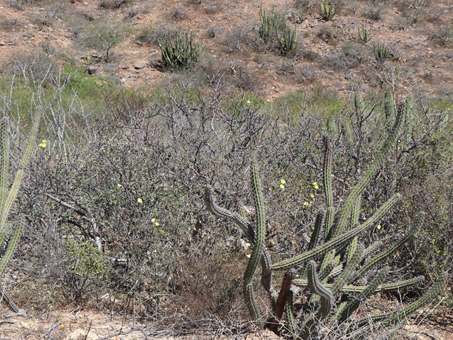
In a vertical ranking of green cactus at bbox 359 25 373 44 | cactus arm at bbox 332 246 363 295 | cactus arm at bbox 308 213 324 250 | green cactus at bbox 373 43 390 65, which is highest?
cactus arm at bbox 308 213 324 250

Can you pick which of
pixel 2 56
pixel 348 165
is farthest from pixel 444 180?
pixel 2 56

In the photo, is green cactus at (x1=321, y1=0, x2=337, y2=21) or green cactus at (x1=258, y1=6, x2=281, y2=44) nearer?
green cactus at (x1=258, y1=6, x2=281, y2=44)

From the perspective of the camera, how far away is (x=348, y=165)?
19.1 ft

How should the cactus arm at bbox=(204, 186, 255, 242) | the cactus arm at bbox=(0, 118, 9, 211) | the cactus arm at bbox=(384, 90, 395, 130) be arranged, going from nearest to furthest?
the cactus arm at bbox=(204, 186, 255, 242)
the cactus arm at bbox=(0, 118, 9, 211)
the cactus arm at bbox=(384, 90, 395, 130)

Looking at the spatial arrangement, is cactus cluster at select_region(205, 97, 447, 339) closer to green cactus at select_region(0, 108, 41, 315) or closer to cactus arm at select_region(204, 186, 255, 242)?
cactus arm at select_region(204, 186, 255, 242)

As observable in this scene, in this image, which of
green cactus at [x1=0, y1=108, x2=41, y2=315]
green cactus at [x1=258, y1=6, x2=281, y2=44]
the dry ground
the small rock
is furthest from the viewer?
green cactus at [x1=258, y1=6, x2=281, y2=44]

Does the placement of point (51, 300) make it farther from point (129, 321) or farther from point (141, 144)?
point (141, 144)

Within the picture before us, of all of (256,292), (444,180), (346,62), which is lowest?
(346,62)

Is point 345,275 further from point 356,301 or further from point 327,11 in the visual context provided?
point 327,11

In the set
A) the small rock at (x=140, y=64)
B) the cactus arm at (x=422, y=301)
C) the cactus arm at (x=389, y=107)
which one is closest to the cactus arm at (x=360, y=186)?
the cactus arm at (x=422, y=301)

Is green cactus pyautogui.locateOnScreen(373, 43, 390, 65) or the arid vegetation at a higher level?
the arid vegetation

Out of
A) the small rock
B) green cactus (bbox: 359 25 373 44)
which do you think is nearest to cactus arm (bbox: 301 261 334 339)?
the small rock

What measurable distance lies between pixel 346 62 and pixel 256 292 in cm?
1399

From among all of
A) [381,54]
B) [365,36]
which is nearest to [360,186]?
[381,54]
